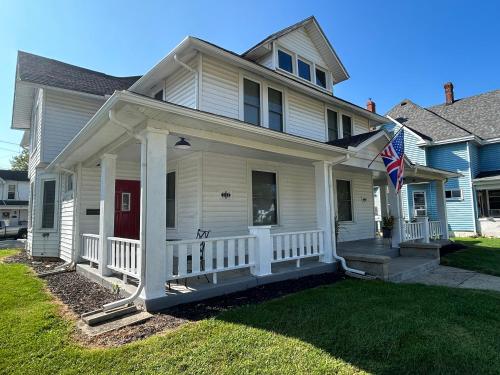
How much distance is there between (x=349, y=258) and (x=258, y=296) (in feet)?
9.93

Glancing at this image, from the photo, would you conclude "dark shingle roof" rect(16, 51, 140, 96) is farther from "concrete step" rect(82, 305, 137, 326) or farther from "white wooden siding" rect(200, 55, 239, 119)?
"concrete step" rect(82, 305, 137, 326)

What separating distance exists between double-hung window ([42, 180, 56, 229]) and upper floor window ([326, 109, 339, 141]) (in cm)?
987

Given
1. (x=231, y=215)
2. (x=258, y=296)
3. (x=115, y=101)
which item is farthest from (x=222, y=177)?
(x=115, y=101)

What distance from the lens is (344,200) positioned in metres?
11.2

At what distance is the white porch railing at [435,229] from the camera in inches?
468

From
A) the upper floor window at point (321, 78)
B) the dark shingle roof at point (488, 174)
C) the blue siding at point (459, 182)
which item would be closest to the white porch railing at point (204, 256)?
the upper floor window at point (321, 78)

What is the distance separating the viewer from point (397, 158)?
309 inches

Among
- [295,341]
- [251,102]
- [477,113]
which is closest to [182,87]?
[251,102]

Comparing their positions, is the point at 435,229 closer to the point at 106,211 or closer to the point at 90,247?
the point at 106,211

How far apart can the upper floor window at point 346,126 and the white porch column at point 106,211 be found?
855cm

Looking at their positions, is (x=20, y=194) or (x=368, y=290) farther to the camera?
(x=20, y=194)

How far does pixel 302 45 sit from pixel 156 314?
10262mm

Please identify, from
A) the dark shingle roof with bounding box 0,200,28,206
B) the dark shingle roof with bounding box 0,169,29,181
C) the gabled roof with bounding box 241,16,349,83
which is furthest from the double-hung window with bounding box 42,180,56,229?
the dark shingle roof with bounding box 0,169,29,181

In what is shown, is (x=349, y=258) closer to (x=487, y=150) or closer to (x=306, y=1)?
(x=306, y=1)
